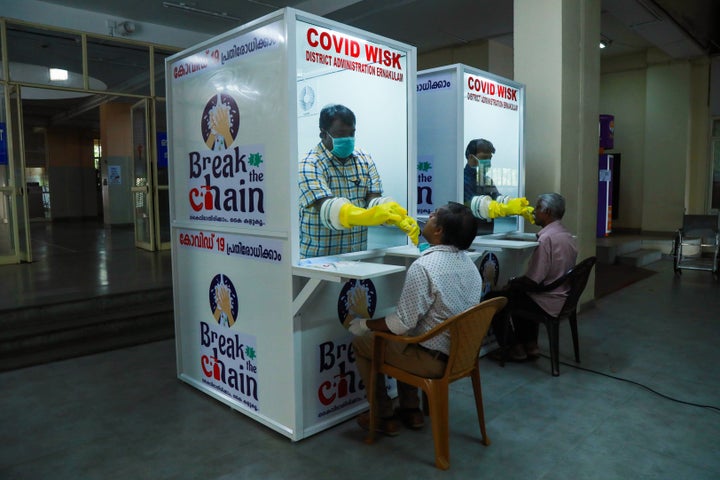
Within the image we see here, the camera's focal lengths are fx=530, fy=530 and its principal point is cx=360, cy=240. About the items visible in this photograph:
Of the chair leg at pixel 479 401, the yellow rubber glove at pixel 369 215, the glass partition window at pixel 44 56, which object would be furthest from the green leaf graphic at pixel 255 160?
the glass partition window at pixel 44 56

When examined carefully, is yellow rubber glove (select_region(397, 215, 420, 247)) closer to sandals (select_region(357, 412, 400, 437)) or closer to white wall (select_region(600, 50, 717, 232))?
sandals (select_region(357, 412, 400, 437))

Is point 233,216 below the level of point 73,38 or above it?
below

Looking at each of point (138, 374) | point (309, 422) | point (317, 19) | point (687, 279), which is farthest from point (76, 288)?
point (687, 279)

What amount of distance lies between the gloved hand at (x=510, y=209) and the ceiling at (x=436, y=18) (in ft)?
13.1

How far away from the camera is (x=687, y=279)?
23.7ft

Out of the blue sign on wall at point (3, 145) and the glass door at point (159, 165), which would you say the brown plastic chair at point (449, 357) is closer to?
the blue sign on wall at point (3, 145)

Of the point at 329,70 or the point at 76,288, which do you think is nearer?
the point at 329,70

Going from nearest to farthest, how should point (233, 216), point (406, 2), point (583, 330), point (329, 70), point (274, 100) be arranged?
point (274, 100) < point (329, 70) < point (233, 216) < point (583, 330) < point (406, 2)

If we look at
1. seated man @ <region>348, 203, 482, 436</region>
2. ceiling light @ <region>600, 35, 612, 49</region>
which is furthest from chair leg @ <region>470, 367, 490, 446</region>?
ceiling light @ <region>600, 35, 612, 49</region>

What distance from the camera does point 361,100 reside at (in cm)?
295

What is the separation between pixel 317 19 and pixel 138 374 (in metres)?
2.66

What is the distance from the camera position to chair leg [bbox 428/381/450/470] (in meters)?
2.38

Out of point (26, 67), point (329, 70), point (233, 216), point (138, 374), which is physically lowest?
point (138, 374)

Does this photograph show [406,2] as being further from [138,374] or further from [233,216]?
[138,374]
